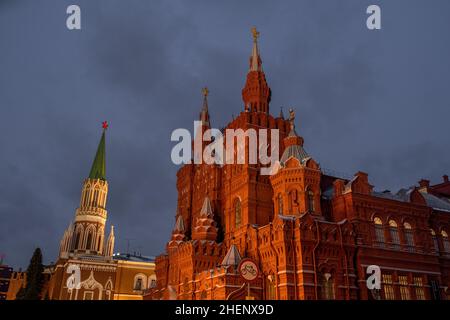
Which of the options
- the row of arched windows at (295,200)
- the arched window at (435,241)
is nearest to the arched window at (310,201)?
the row of arched windows at (295,200)

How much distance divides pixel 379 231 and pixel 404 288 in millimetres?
5470

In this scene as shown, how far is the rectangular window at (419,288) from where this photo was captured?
3731 centimetres

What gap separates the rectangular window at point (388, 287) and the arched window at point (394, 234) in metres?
3.31

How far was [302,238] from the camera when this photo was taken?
32969 mm

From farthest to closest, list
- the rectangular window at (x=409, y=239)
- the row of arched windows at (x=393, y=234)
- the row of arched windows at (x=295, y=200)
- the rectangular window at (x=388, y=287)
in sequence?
the rectangular window at (x=409, y=239)
the row of arched windows at (x=393, y=234)
the row of arched windows at (x=295, y=200)
the rectangular window at (x=388, y=287)

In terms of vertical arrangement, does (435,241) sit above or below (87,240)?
below

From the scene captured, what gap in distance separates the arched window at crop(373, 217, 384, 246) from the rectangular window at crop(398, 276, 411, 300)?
3.53 metres

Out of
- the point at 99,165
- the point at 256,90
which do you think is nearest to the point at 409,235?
the point at 256,90

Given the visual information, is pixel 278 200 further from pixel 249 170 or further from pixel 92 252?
pixel 92 252

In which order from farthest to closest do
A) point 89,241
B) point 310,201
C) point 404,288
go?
1. point 89,241
2. point 310,201
3. point 404,288

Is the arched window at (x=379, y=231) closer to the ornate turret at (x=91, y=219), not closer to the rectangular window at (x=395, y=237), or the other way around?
the rectangular window at (x=395, y=237)

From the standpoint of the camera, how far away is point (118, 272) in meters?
68.9

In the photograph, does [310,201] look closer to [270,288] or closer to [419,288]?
[270,288]
